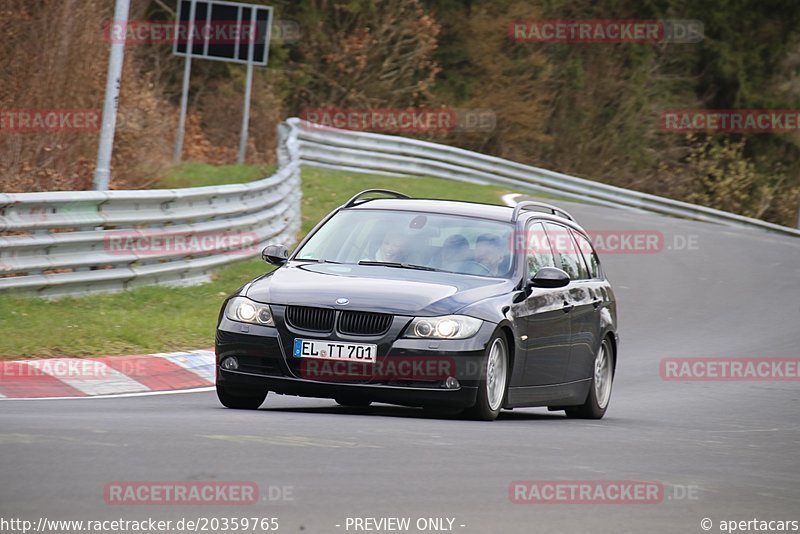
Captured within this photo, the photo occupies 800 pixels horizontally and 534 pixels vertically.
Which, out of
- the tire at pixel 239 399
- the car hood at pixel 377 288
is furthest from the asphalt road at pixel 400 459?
the car hood at pixel 377 288

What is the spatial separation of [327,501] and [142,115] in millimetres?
18572

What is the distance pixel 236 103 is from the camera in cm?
4047

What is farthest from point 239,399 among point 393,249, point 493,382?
point 493,382

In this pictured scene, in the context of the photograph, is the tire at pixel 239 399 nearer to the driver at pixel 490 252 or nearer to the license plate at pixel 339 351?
the license plate at pixel 339 351

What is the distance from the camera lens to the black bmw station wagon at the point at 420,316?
30.8 ft

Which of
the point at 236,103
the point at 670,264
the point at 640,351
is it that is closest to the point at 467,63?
the point at 236,103

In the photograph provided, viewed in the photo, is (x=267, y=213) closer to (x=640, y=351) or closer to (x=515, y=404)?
(x=640, y=351)

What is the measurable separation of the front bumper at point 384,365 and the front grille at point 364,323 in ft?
0.17

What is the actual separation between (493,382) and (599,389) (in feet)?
8.29

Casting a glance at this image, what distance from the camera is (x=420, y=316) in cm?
941

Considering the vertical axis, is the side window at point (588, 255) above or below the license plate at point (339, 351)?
above

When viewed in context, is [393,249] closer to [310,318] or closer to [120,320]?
[310,318]

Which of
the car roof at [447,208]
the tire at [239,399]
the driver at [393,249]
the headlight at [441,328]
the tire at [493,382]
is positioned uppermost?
the car roof at [447,208]

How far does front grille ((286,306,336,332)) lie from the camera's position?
9461mm
